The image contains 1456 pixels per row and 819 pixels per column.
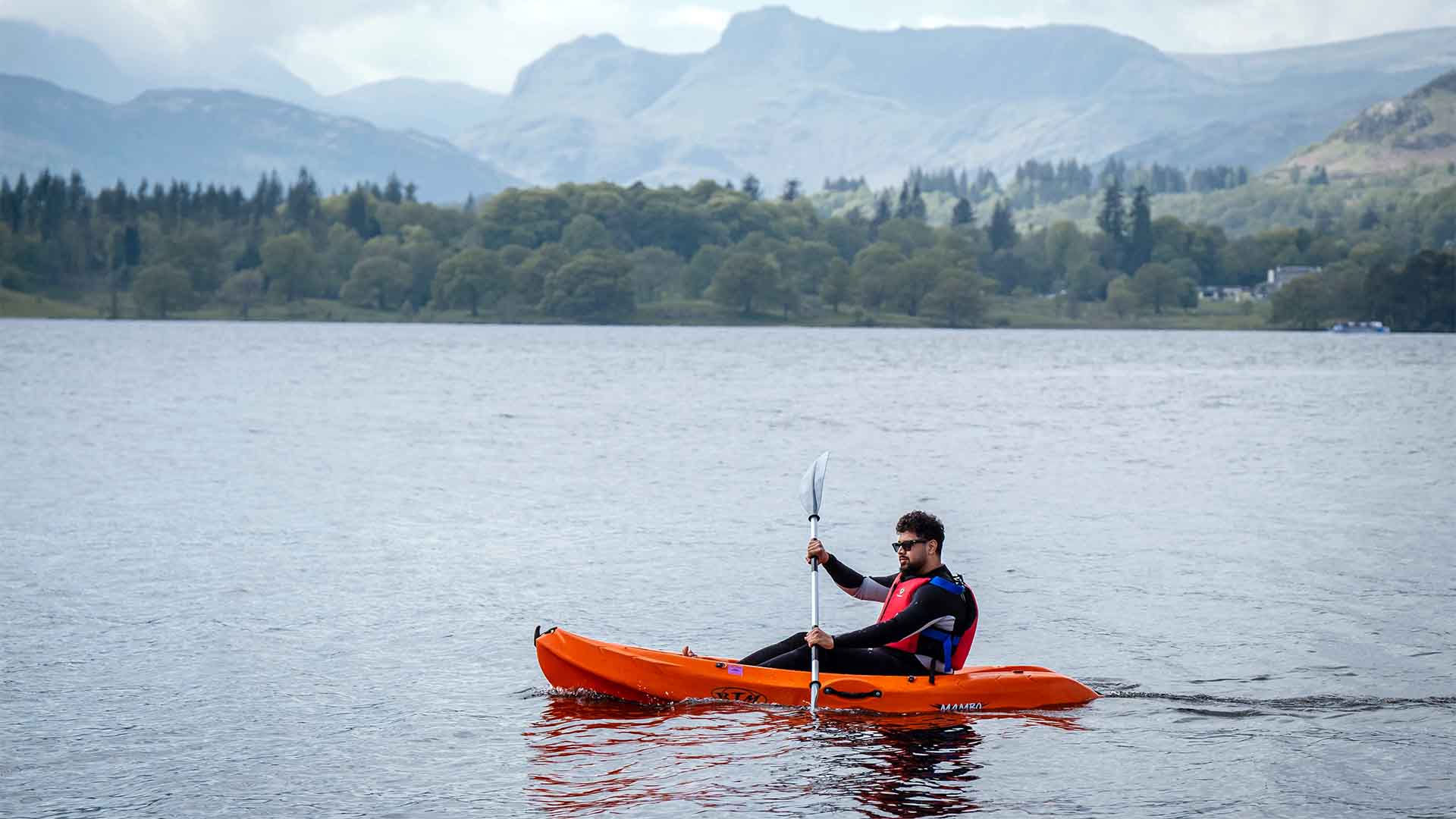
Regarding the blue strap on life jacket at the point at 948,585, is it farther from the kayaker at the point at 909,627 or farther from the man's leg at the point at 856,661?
the man's leg at the point at 856,661

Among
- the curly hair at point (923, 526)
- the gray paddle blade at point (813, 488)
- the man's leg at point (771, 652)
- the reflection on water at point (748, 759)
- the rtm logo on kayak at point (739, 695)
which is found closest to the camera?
the reflection on water at point (748, 759)

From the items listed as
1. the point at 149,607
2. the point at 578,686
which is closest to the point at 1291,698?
the point at 578,686

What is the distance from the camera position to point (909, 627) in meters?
16.2

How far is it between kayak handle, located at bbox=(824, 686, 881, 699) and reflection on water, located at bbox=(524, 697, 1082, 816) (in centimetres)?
30

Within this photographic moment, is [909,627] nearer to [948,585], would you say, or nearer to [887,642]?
[887,642]

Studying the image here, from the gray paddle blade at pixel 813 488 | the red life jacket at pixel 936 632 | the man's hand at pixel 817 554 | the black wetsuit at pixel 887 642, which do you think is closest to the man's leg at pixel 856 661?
the black wetsuit at pixel 887 642

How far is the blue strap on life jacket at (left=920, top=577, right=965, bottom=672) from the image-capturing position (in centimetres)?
1617

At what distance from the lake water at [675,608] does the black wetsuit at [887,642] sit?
55 centimetres

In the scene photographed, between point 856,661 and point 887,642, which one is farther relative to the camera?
point 856,661

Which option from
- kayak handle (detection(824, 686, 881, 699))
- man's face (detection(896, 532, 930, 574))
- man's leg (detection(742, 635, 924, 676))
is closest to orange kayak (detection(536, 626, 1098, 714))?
kayak handle (detection(824, 686, 881, 699))

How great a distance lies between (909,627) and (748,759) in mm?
2111

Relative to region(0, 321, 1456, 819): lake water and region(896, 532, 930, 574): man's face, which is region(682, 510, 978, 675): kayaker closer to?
region(896, 532, 930, 574): man's face

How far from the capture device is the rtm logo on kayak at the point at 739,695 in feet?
54.3

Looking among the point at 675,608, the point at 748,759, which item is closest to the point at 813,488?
the point at 748,759
